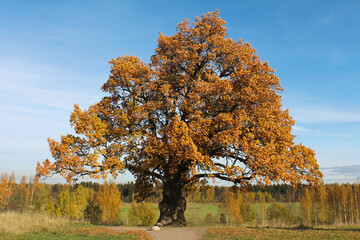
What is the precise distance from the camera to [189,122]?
63.0 feet

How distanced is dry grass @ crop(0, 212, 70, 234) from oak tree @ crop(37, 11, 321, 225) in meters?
3.75

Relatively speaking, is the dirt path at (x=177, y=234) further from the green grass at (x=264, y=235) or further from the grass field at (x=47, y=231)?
the grass field at (x=47, y=231)

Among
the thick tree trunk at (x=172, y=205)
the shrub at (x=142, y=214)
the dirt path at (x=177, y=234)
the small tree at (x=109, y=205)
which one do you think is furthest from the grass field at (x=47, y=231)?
the small tree at (x=109, y=205)

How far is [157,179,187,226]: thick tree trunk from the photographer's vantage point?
2098 cm

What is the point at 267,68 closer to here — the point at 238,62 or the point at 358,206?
the point at 238,62

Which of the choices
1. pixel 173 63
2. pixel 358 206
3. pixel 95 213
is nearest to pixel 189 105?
pixel 173 63

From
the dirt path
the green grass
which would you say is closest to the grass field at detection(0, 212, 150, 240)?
the dirt path

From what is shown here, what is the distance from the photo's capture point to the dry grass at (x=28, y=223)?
58.5 feet

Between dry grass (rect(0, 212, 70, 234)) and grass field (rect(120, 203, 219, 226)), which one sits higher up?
dry grass (rect(0, 212, 70, 234))

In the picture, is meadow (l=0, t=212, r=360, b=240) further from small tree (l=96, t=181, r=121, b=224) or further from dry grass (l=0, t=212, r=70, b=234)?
small tree (l=96, t=181, r=121, b=224)

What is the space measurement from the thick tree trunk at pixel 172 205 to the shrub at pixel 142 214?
31037 millimetres

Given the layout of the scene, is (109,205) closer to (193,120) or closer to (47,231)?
(47,231)

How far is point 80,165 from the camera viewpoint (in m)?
18.7

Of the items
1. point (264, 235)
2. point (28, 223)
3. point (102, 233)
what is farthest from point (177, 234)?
point (28, 223)
